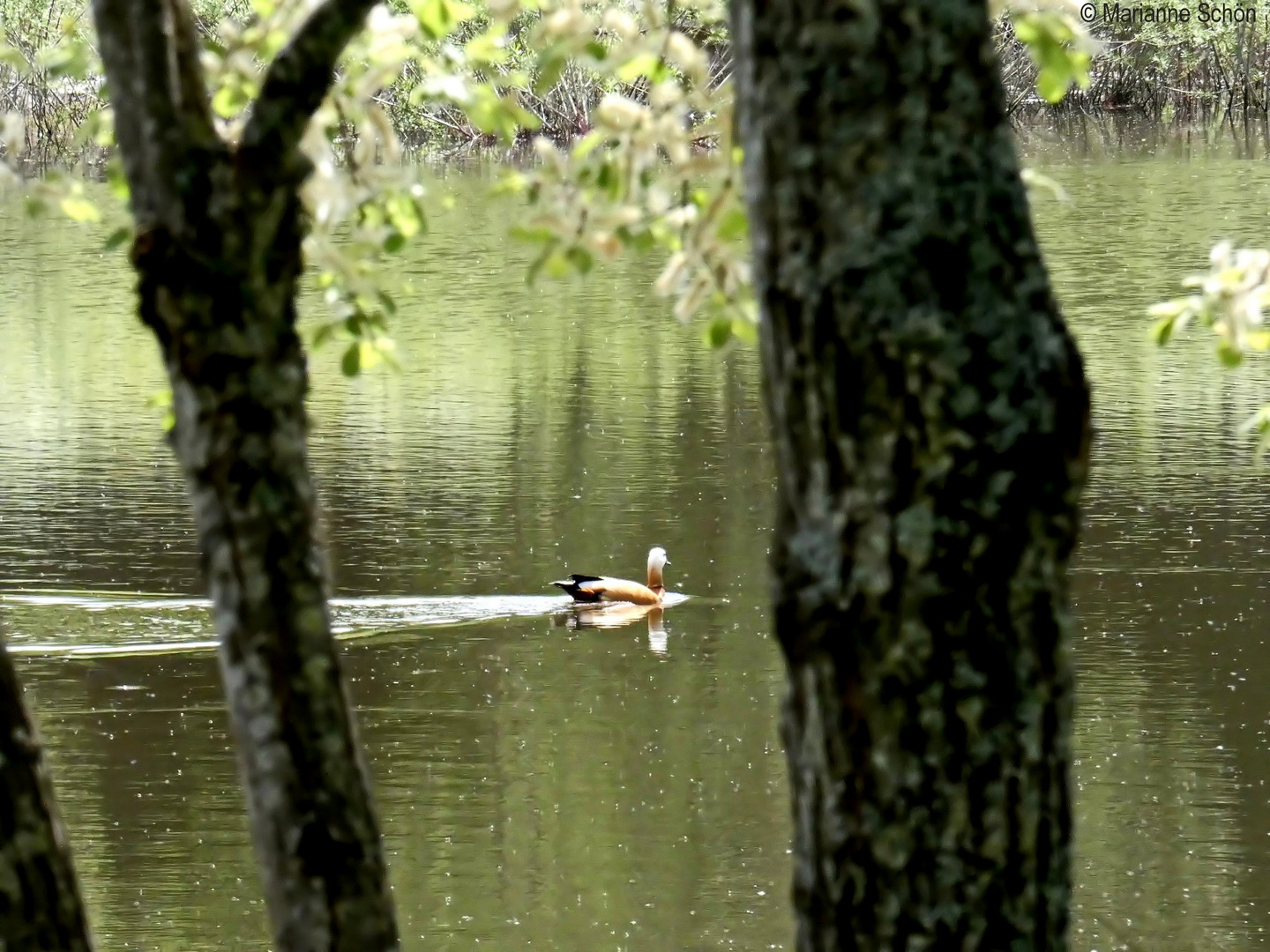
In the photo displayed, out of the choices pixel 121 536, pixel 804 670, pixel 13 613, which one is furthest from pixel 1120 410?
pixel 804 670

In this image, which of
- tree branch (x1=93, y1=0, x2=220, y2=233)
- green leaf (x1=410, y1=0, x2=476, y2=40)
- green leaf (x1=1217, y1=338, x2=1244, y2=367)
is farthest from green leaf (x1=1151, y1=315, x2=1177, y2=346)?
tree branch (x1=93, y1=0, x2=220, y2=233)

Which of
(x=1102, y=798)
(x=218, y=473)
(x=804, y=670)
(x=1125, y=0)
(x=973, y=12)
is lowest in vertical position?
(x=1102, y=798)

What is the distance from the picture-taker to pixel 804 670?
2637 millimetres

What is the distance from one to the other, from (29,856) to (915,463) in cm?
129

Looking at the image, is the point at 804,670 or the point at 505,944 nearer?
the point at 804,670

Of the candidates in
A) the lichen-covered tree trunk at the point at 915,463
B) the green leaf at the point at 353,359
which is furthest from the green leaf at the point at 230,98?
the lichen-covered tree trunk at the point at 915,463

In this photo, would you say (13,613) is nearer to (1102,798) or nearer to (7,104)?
(1102,798)

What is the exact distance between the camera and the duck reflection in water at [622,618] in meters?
14.0

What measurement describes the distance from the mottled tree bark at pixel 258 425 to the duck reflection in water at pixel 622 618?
1079 cm

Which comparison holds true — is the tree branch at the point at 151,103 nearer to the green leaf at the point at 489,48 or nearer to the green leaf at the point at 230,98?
the green leaf at the point at 230,98

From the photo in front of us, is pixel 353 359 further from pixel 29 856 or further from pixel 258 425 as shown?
pixel 29 856

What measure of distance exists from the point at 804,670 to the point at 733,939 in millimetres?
6248

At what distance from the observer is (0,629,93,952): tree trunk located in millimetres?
2877

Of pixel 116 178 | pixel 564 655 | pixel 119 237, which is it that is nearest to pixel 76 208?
pixel 116 178
